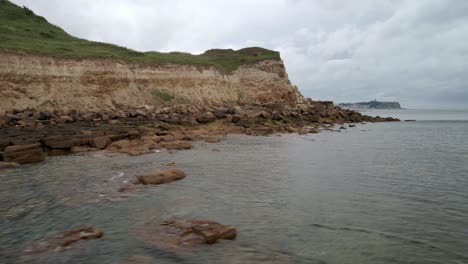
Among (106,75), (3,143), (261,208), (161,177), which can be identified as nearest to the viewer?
(261,208)

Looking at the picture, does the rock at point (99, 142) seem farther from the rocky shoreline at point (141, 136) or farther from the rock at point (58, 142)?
the rock at point (58, 142)

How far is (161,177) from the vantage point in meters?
11.9

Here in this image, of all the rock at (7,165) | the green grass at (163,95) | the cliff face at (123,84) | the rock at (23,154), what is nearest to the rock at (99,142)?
the rock at (23,154)

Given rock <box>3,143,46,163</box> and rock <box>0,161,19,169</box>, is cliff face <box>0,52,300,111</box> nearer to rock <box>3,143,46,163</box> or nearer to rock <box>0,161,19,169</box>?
rock <box>3,143,46,163</box>

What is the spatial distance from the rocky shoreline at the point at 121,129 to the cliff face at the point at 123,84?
305cm

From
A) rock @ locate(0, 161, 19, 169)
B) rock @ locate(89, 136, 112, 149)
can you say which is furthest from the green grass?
rock @ locate(0, 161, 19, 169)

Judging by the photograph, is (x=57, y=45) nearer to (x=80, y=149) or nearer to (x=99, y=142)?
(x=99, y=142)

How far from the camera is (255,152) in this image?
19.4 metres

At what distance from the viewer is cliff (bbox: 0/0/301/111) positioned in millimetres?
33625

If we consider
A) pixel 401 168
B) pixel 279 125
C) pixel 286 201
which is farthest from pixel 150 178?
pixel 279 125

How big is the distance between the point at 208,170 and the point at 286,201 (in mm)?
5055

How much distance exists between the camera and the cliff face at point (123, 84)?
33.2 meters

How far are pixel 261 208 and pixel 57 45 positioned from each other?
3927 centimetres

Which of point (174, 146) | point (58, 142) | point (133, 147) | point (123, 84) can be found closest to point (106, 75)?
point (123, 84)
